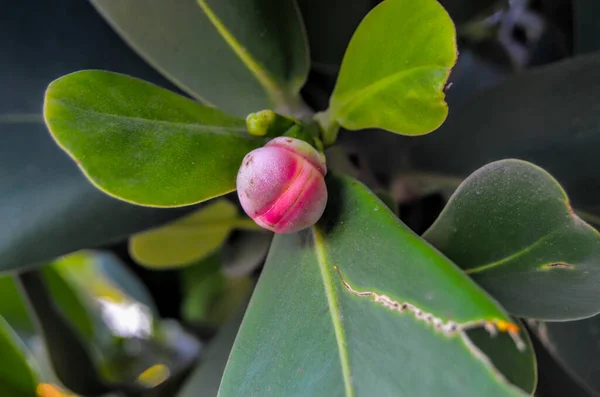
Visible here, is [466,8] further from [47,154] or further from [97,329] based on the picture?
[97,329]

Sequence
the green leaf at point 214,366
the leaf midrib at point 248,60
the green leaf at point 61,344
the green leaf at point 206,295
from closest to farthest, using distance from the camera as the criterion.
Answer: the leaf midrib at point 248,60
the green leaf at point 214,366
the green leaf at point 61,344
the green leaf at point 206,295

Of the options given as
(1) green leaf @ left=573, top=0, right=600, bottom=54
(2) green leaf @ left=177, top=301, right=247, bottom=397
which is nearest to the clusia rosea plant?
(2) green leaf @ left=177, top=301, right=247, bottom=397

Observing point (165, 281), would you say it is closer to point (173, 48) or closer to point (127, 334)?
point (127, 334)

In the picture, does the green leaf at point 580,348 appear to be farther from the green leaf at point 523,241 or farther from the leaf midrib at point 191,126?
the leaf midrib at point 191,126

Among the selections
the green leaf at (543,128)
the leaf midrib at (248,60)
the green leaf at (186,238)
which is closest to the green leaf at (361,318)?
the leaf midrib at (248,60)

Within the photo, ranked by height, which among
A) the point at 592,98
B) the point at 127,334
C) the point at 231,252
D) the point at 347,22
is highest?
the point at 347,22

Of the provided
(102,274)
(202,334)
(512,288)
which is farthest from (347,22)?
(102,274)

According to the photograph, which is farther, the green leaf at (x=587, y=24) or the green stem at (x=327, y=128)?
the green leaf at (x=587, y=24)

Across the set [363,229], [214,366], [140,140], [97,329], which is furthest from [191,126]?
[97,329]
